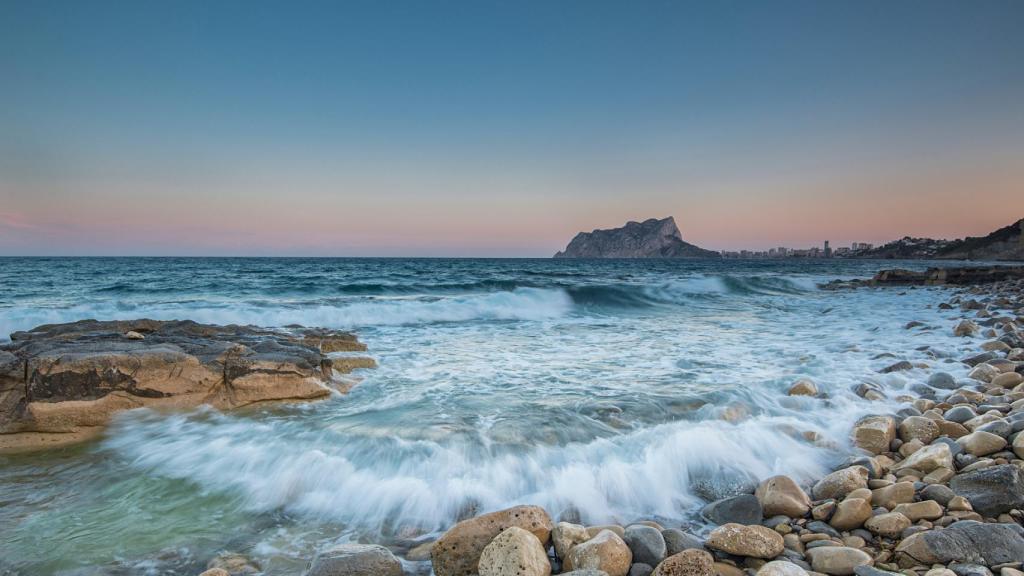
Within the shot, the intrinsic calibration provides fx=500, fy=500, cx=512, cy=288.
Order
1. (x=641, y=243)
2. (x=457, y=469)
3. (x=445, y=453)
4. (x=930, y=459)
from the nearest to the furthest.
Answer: (x=930, y=459) → (x=457, y=469) → (x=445, y=453) → (x=641, y=243)

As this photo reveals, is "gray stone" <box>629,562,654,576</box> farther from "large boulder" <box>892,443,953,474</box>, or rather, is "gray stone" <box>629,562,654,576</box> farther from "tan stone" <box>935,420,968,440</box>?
"tan stone" <box>935,420,968,440</box>

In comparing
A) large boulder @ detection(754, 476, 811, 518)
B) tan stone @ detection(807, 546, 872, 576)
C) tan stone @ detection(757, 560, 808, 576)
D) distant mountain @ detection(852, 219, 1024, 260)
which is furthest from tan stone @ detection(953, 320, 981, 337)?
distant mountain @ detection(852, 219, 1024, 260)

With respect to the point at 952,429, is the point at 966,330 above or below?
above

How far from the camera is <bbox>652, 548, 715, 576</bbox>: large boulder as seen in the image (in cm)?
238

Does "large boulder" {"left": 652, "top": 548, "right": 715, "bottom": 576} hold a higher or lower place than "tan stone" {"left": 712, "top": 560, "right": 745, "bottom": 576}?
higher

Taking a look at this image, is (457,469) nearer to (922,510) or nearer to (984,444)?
(922,510)

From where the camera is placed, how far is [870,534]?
2.89m

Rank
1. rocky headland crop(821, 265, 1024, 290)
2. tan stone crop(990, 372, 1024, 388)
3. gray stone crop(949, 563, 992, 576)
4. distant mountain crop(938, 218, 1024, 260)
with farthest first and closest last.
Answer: distant mountain crop(938, 218, 1024, 260)
rocky headland crop(821, 265, 1024, 290)
tan stone crop(990, 372, 1024, 388)
gray stone crop(949, 563, 992, 576)

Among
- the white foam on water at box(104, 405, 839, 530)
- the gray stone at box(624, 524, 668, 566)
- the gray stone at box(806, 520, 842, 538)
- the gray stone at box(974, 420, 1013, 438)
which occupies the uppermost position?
the gray stone at box(974, 420, 1013, 438)

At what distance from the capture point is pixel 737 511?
3236 mm

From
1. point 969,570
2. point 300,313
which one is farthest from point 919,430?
point 300,313

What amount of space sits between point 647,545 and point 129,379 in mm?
5823

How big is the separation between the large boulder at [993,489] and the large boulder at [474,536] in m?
2.55

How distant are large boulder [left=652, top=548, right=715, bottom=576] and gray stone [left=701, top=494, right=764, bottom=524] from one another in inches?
34.7
